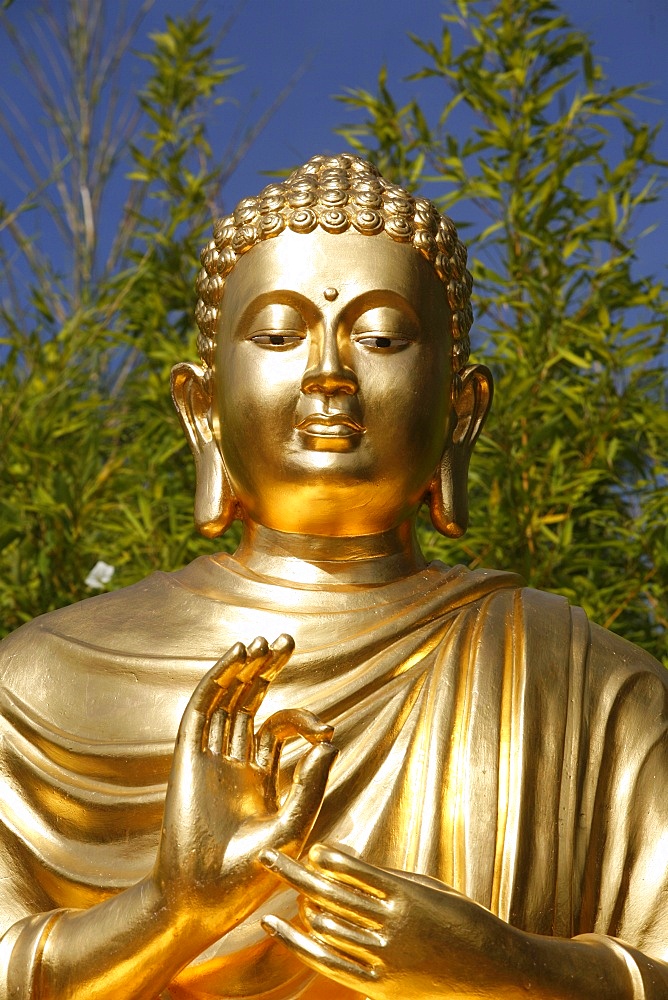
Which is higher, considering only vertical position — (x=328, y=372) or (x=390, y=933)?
(x=328, y=372)

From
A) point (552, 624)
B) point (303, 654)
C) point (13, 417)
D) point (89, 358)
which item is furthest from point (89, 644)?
point (89, 358)

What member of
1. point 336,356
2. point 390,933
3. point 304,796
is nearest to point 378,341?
point 336,356

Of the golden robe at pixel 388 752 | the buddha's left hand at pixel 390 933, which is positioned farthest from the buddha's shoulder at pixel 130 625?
the buddha's left hand at pixel 390 933

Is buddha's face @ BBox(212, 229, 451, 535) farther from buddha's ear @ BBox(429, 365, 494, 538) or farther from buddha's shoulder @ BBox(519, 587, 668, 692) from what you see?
buddha's shoulder @ BBox(519, 587, 668, 692)

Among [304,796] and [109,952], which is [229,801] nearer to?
[304,796]

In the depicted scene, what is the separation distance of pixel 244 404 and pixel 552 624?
578mm

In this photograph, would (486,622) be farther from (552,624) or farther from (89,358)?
(89,358)

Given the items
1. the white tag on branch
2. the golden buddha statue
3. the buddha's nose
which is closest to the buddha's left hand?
the golden buddha statue

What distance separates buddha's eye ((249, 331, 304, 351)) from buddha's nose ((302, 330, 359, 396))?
4cm

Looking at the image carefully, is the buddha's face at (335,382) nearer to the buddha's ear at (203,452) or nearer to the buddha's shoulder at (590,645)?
the buddha's ear at (203,452)

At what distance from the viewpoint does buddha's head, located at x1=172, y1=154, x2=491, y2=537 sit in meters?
2.62

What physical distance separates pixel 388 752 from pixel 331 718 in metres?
0.10

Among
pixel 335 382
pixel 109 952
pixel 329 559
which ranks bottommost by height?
pixel 109 952

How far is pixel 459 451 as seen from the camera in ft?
9.28
